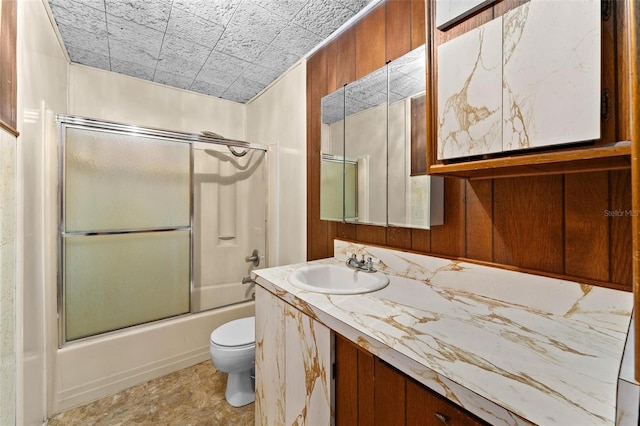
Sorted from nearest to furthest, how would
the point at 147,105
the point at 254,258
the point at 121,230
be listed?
the point at 121,230
the point at 147,105
the point at 254,258

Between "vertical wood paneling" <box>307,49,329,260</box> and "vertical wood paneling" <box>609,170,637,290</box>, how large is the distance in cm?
138

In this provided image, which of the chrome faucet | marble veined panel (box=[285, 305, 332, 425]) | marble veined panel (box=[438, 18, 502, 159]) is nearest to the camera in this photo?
marble veined panel (box=[438, 18, 502, 159])

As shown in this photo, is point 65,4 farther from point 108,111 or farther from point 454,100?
point 454,100

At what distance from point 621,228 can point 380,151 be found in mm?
989

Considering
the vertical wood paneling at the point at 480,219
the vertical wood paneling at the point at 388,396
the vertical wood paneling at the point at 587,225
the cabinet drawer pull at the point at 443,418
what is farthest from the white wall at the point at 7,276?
the vertical wood paneling at the point at 587,225

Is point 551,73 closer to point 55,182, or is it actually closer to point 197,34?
point 197,34

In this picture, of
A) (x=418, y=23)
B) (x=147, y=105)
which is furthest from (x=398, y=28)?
(x=147, y=105)

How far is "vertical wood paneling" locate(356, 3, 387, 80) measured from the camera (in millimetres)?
1512

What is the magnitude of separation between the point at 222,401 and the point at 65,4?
2.50 m

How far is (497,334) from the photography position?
2.63ft

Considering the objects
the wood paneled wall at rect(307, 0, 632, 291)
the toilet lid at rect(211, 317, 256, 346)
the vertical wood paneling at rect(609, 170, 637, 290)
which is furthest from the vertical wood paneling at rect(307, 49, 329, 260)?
the vertical wood paneling at rect(609, 170, 637, 290)

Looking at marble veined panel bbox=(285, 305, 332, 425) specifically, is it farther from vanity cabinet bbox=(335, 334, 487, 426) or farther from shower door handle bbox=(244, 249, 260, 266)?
shower door handle bbox=(244, 249, 260, 266)

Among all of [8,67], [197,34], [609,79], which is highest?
[197,34]

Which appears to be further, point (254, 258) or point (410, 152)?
point (254, 258)
